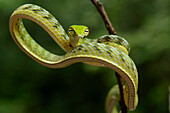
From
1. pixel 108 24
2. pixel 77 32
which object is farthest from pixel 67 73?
pixel 77 32

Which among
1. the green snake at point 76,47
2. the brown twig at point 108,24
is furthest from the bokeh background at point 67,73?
the green snake at point 76,47

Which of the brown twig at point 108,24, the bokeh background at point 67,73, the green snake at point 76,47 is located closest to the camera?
the green snake at point 76,47

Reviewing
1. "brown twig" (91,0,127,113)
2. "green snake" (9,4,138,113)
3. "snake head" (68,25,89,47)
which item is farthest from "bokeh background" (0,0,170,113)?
"snake head" (68,25,89,47)

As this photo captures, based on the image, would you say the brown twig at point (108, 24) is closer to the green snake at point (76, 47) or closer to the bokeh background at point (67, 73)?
the green snake at point (76, 47)

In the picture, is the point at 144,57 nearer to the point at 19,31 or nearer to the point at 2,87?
the point at 19,31

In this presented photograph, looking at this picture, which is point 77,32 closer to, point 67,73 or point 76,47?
point 76,47

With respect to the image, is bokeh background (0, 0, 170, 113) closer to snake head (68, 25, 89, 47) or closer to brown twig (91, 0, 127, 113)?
brown twig (91, 0, 127, 113)
